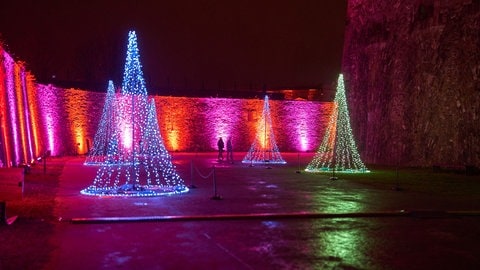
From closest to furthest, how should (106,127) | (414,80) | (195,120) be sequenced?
(414,80) → (106,127) → (195,120)

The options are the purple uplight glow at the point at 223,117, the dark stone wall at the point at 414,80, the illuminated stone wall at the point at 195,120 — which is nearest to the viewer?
the dark stone wall at the point at 414,80

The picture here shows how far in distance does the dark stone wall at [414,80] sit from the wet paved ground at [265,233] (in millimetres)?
10863

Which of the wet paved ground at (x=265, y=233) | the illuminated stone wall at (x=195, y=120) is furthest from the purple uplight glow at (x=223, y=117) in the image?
the wet paved ground at (x=265, y=233)

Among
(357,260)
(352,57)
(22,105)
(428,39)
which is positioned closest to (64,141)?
(22,105)

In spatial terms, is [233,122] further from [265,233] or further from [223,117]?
[265,233]

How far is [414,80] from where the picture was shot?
2695 cm

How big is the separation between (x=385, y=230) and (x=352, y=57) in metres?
23.4

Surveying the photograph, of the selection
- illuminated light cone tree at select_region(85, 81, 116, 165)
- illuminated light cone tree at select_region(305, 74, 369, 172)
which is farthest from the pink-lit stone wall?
illuminated light cone tree at select_region(305, 74, 369, 172)

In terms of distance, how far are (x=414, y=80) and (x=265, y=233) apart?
2005cm

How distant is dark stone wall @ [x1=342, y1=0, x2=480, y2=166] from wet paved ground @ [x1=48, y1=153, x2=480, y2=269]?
10863mm

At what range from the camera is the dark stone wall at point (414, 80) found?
78.6ft

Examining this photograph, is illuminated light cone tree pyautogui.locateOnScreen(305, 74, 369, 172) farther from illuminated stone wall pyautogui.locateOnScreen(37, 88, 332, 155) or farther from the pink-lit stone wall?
the pink-lit stone wall

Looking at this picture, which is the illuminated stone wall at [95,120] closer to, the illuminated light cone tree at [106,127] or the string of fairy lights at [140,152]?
the string of fairy lights at [140,152]

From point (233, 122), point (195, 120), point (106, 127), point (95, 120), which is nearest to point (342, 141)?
point (106, 127)
